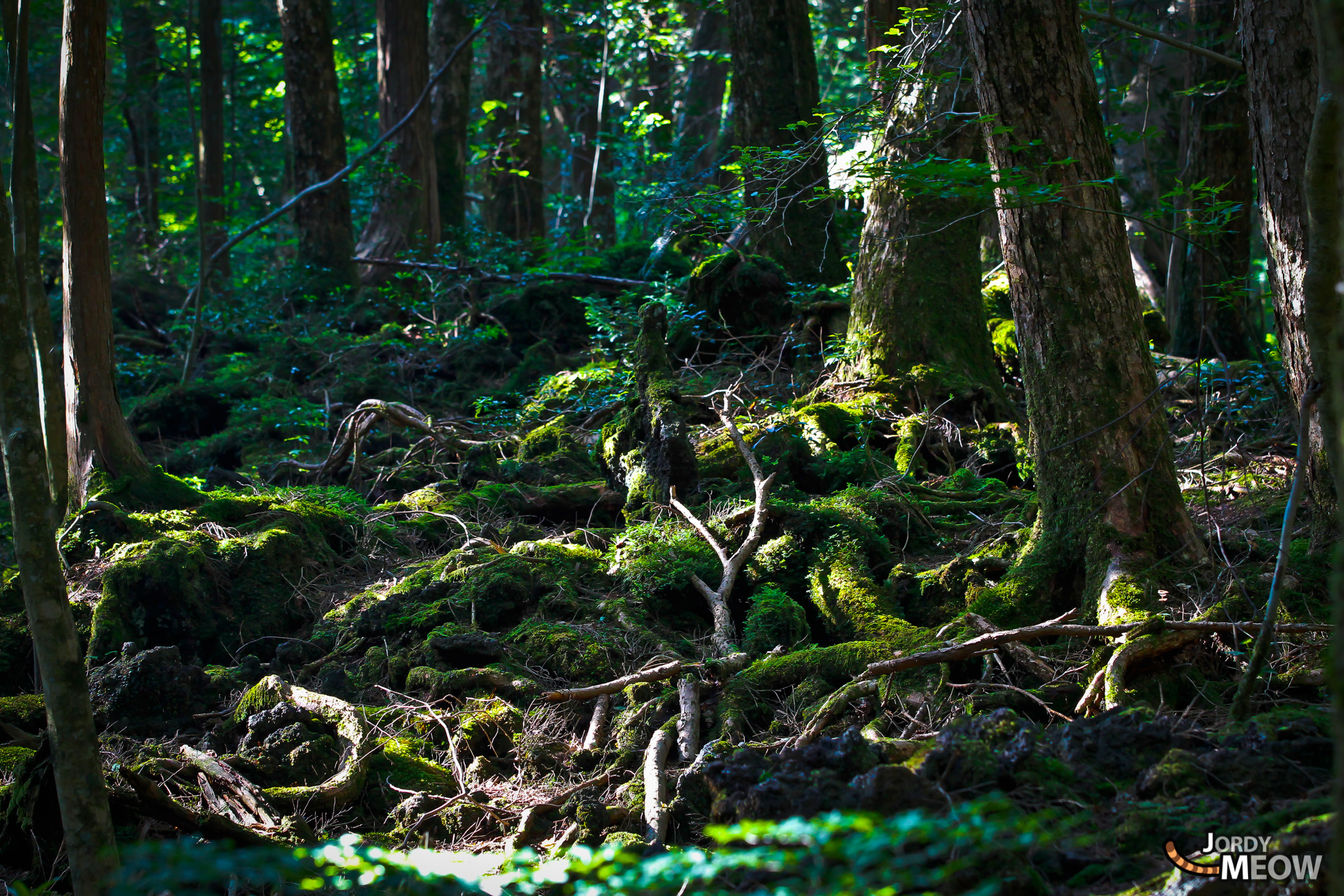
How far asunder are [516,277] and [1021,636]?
992cm

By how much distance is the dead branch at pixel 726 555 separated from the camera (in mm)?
5188

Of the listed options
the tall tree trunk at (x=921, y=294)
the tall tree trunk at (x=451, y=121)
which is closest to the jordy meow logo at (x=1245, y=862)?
the tall tree trunk at (x=921, y=294)

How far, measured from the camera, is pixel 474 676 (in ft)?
16.0

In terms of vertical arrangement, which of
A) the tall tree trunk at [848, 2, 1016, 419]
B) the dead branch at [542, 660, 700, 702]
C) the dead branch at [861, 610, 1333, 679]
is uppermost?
the tall tree trunk at [848, 2, 1016, 419]

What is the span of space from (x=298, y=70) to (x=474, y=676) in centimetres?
1188

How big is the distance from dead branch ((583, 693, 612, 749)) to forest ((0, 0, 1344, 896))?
54 mm

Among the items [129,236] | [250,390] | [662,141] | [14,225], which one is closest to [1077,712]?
[14,225]

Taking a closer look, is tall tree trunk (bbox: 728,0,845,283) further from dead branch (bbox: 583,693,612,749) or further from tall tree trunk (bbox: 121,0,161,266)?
tall tree trunk (bbox: 121,0,161,266)

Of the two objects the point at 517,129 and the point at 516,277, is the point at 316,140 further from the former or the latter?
the point at 516,277

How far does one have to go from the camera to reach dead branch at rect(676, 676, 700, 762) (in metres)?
4.04

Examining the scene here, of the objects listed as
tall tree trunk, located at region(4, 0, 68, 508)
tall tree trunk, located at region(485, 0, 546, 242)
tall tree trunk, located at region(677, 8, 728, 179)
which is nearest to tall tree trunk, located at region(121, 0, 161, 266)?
tall tree trunk, located at region(485, 0, 546, 242)

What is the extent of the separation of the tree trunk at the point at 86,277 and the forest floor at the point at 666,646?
47 cm

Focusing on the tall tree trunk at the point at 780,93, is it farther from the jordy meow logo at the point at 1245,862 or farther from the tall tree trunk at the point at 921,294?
the jordy meow logo at the point at 1245,862

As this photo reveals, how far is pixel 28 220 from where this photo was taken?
15.6ft
